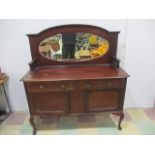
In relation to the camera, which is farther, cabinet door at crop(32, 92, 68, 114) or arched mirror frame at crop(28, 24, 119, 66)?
arched mirror frame at crop(28, 24, 119, 66)

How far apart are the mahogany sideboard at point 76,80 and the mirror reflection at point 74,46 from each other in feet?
0.04

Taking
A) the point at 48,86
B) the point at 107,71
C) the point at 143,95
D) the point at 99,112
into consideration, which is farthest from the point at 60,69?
the point at 143,95

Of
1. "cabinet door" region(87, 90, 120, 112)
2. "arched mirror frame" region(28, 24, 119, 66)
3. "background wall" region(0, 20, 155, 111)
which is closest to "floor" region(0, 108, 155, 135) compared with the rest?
"cabinet door" region(87, 90, 120, 112)

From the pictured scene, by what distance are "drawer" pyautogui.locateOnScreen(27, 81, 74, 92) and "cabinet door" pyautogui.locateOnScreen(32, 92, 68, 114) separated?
60mm

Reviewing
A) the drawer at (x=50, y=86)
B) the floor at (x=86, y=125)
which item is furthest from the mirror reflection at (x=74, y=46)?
the floor at (x=86, y=125)

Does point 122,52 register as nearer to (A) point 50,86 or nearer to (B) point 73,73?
(B) point 73,73

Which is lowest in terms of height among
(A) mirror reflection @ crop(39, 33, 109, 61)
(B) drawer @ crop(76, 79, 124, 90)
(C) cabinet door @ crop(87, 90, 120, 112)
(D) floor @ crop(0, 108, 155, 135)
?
(D) floor @ crop(0, 108, 155, 135)

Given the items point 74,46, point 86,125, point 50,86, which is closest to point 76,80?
point 50,86

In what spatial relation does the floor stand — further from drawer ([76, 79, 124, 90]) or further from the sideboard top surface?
the sideboard top surface

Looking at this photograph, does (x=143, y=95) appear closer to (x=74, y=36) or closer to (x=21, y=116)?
(x=74, y=36)

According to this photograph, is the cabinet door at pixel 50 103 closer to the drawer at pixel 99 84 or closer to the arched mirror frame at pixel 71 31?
the drawer at pixel 99 84

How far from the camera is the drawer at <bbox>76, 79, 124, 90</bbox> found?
177cm

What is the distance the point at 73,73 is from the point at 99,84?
34 centimetres

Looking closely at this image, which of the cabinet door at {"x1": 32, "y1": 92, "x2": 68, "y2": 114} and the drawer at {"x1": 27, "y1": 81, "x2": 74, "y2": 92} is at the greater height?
the drawer at {"x1": 27, "y1": 81, "x2": 74, "y2": 92}
